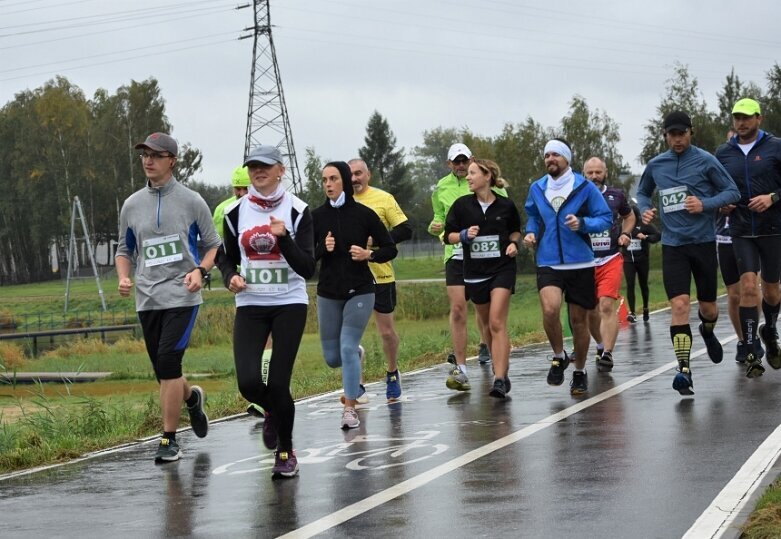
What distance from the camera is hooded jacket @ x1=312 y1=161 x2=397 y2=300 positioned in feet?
37.3

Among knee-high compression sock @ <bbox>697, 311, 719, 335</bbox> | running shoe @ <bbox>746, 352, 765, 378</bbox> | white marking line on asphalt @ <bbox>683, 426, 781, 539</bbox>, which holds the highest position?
knee-high compression sock @ <bbox>697, 311, 719, 335</bbox>

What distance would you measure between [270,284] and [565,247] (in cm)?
422

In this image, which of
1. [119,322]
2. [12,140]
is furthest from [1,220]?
[119,322]

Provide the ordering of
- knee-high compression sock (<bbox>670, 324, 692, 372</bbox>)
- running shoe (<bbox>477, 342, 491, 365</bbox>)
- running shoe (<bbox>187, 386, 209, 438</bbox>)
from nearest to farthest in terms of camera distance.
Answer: running shoe (<bbox>187, 386, 209, 438</bbox>), knee-high compression sock (<bbox>670, 324, 692, 372</bbox>), running shoe (<bbox>477, 342, 491, 365</bbox>)

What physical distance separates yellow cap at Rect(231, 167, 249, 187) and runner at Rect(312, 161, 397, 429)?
1.28 metres

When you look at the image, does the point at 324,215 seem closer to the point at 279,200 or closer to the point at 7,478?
the point at 279,200

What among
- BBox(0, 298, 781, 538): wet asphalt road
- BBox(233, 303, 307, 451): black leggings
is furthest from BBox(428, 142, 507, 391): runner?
BBox(233, 303, 307, 451): black leggings

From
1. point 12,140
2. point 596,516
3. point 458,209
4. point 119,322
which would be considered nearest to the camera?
point 596,516

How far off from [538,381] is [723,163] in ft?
8.87

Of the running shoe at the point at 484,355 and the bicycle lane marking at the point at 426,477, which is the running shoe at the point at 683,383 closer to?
the bicycle lane marking at the point at 426,477

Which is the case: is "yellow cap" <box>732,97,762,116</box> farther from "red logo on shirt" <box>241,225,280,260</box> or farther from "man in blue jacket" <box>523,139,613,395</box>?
"red logo on shirt" <box>241,225,280,260</box>

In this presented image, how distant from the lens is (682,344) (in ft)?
39.9

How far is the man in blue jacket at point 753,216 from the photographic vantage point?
13094 mm

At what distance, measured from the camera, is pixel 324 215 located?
1152 centimetres
